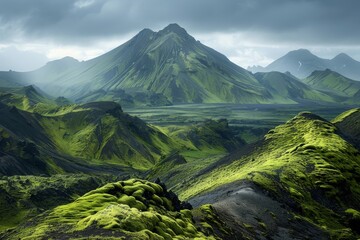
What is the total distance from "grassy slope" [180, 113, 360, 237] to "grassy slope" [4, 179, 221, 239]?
111 feet

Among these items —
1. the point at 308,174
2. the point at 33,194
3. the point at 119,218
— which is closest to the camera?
the point at 119,218

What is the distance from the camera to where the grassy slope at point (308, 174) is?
83.6 metres

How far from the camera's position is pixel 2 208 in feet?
400

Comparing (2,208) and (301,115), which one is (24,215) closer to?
(2,208)

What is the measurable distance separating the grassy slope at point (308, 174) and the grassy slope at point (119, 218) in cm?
3380

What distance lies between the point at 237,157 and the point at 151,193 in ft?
248

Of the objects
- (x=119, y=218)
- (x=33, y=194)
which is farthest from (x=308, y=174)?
(x=33, y=194)

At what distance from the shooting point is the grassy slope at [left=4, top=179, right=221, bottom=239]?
128ft

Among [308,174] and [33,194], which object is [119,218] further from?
[33,194]

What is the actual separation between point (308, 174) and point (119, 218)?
6541 centimetres

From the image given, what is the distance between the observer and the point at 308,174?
9656 cm

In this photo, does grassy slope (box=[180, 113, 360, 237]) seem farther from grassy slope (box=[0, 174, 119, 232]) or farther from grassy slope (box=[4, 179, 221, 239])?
grassy slope (box=[0, 174, 119, 232])

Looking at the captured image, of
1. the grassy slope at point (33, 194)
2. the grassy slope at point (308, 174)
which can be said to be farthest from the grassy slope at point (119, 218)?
the grassy slope at point (33, 194)

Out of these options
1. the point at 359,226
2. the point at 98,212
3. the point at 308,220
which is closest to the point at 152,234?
the point at 98,212
